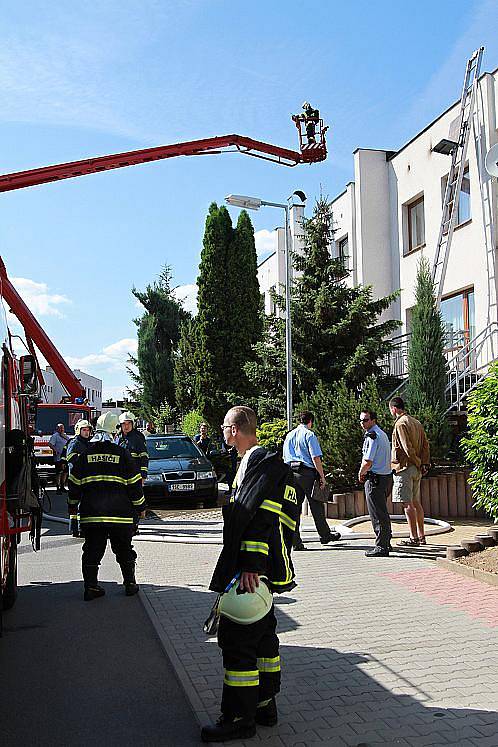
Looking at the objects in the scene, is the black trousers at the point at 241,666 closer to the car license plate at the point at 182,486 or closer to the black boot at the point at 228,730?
the black boot at the point at 228,730

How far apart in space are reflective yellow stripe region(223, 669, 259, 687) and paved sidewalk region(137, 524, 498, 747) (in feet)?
1.06

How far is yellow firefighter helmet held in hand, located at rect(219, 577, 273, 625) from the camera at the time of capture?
4.56 metres

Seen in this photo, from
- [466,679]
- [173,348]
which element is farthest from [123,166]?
[173,348]

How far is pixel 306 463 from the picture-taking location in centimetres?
1121

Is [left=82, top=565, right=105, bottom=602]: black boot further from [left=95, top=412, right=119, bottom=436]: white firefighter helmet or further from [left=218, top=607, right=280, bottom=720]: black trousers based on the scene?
[left=218, top=607, right=280, bottom=720]: black trousers

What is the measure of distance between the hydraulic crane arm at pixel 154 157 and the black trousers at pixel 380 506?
30.2ft

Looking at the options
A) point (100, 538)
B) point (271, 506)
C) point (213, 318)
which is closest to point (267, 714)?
point (271, 506)

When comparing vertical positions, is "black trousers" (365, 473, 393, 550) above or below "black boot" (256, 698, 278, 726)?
above

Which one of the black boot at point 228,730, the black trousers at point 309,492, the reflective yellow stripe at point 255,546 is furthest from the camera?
the black trousers at point 309,492

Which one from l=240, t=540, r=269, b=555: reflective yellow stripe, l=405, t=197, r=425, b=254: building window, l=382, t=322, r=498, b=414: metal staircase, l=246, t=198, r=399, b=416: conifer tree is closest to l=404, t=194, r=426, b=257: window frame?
l=405, t=197, r=425, b=254: building window

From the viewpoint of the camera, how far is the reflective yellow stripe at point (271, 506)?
470 centimetres

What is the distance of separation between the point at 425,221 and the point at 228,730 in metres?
18.8

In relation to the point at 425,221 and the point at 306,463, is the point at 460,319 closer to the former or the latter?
the point at 425,221

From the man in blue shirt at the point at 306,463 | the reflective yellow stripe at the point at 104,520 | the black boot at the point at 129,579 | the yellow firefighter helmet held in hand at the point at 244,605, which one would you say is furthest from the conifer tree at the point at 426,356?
the yellow firefighter helmet held in hand at the point at 244,605
